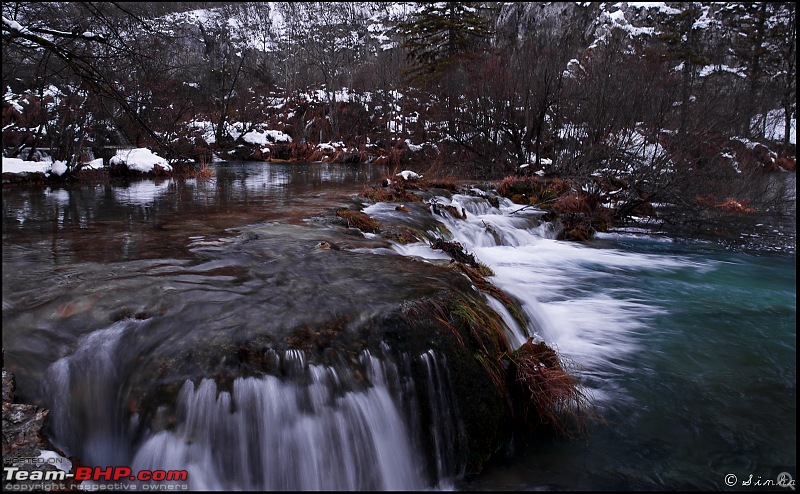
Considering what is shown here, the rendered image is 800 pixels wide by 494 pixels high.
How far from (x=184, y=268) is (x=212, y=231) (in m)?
1.97

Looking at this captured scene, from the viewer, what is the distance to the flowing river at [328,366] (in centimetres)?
297

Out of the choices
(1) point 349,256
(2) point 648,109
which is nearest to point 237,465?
(1) point 349,256

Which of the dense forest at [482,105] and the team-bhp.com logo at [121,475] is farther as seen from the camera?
the dense forest at [482,105]

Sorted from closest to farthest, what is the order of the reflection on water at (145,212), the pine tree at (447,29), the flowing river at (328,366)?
the flowing river at (328,366) < the reflection on water at (145,212) < the pine tree at (447,29)

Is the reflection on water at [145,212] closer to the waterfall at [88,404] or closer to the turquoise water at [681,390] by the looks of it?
the waterfall at [88,404]

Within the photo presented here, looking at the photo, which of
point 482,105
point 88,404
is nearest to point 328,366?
point 88,404

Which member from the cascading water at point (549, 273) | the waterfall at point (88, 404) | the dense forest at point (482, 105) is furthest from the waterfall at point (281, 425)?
the dense forest at point (482, 105)

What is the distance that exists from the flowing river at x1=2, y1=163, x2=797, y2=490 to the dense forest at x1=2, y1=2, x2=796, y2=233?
1823 mm

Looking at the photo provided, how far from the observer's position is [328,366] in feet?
11.0

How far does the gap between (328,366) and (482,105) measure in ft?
49.0

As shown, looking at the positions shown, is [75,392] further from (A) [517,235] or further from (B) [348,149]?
(B) [348,149]

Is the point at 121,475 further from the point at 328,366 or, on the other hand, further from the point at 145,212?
the point at 145,212

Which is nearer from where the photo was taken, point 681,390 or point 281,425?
point 281,425

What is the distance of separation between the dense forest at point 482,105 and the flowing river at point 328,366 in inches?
71.8
